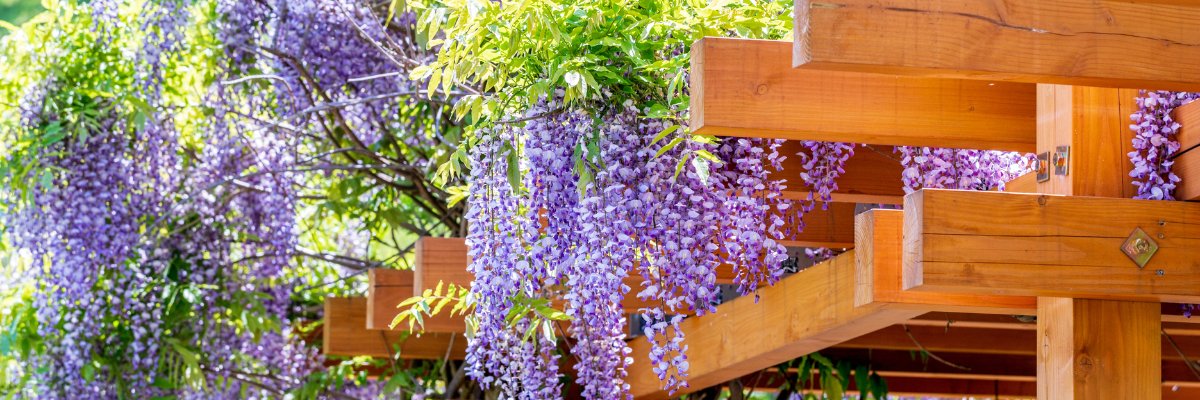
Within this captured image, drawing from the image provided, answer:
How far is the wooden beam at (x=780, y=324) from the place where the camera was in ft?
7.59

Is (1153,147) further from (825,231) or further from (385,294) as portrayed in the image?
(385,294)

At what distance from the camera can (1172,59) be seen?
1.58 meters

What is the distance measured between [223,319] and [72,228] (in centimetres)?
65

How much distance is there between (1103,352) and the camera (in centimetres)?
166

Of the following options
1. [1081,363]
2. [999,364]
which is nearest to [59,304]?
[999,364]

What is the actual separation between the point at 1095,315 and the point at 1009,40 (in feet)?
1.46

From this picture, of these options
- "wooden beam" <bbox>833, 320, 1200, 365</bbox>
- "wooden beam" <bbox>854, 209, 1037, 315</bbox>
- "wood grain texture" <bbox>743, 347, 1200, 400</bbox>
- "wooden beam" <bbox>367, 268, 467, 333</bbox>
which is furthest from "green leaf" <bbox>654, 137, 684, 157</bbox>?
"wood grain texture" <bbox>743, 347, 1200, 400</bbox>

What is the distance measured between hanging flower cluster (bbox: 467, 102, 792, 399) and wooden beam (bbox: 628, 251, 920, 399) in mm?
193

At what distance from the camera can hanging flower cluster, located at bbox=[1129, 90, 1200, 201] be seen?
5.52ft

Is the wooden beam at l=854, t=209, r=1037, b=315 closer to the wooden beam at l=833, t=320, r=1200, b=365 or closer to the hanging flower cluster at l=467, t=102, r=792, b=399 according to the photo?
the hanging flower cluster at l=467, t=102, r=792, b=399

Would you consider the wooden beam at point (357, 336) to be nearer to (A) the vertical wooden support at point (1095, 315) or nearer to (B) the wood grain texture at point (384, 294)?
(B) the wood grain texture at point (384, 294)

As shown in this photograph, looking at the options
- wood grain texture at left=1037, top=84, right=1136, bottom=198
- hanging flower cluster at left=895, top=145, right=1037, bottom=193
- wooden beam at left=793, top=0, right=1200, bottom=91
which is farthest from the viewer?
hanging flower cluster at left=895, top=145, right=1037, bottom=193

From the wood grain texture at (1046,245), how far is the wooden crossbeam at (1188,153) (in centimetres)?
3

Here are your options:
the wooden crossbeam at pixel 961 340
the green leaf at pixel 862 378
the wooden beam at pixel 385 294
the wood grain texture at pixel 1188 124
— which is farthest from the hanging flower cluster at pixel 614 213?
the green leaf at pixel 862 378
